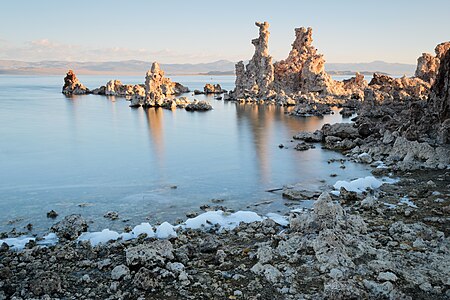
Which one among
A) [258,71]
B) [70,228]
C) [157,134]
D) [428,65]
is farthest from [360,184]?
[428,65]

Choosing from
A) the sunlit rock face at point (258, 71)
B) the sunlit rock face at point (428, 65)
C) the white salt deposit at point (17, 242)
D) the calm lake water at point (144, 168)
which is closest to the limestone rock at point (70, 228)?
the calm lake water at point (144, 168)

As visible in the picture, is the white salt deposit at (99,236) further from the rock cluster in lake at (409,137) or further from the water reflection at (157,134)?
the rock cluster in lake at (409,137)

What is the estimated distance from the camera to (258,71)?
221 feet

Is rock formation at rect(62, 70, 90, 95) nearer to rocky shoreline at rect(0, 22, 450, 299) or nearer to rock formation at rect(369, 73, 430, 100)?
rock formation at rect(369, 73, 430, 100)

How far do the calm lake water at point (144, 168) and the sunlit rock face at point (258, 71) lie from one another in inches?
1183

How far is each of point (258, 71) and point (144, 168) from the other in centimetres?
5139

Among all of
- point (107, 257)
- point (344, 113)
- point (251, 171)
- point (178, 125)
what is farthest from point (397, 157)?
point (344, 113)

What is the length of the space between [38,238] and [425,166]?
49.4ft

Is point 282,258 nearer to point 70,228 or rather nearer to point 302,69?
point 70,228

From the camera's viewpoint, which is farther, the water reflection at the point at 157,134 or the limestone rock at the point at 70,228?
the water reflection at the point at 157,134

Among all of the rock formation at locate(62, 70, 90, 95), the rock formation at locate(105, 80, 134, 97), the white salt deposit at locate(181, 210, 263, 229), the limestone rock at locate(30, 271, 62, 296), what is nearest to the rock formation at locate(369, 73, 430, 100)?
the white salt deposit at locate(181, 210, 263, 229)

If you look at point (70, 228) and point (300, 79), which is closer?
point (70, 228)

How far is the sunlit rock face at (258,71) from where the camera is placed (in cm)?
6625

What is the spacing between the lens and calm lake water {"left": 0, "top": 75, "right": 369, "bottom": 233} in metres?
12.9
